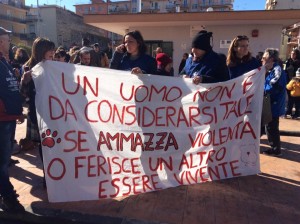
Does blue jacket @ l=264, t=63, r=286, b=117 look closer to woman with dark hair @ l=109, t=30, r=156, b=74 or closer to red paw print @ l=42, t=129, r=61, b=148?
woman with dark hair @ l=109, t=30, r=156, b=74

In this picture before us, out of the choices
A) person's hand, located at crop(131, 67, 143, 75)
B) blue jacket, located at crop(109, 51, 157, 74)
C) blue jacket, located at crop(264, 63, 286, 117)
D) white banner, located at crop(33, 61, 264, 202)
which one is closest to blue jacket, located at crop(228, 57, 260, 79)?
white banner, located at crop(33, 61, 264, 202)

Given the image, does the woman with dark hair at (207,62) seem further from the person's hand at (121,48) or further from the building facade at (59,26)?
the building facade at (59,26)

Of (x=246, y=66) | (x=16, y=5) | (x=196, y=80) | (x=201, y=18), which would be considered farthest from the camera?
(x=16, y=5)

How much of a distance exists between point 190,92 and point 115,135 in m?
1.05

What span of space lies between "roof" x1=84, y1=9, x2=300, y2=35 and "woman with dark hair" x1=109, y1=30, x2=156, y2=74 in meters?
7.96

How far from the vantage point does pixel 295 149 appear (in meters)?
5.37

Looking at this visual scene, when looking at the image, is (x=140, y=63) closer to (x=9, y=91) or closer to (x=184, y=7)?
(x=9, y=91)

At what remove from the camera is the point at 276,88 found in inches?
177

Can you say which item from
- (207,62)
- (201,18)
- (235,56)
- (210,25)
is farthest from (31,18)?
(207,62)

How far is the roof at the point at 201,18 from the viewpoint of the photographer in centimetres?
1077

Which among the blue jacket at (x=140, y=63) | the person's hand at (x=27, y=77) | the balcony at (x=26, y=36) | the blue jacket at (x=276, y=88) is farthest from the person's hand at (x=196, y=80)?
the balcony at (x=26, y=36)

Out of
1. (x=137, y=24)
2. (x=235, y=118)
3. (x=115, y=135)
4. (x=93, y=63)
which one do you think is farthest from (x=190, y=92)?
(x=137, y=24)

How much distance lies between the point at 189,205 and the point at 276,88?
7.78 feet

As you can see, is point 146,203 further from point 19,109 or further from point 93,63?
point 93,63
